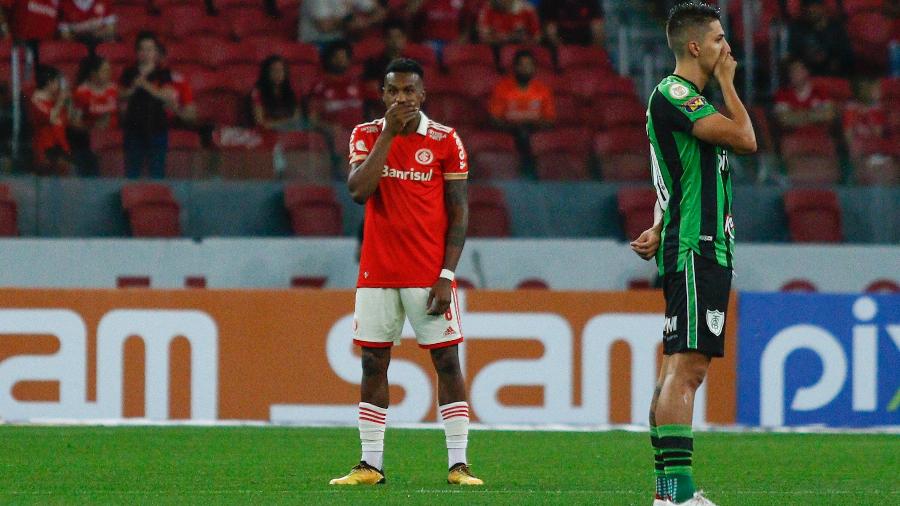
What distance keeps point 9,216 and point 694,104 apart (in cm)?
766

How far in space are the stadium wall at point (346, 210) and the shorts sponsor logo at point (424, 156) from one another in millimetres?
5482

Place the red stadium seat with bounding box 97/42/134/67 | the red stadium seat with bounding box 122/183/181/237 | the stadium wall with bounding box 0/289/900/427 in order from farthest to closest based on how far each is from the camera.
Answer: the red stadium seat with bounding box 97/42/134/67
the red stadium seat with bounding box 122/183/181/237
the stadium wall with bounding box 0/289/900/427

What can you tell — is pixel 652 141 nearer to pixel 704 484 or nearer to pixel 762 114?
pixel 704 484

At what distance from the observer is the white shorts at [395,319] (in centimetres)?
696

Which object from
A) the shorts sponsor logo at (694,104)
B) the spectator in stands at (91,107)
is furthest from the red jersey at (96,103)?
the shorts sponsor logo at (694,104)

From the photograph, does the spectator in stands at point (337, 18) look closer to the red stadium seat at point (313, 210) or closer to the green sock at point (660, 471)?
the red stadium seat at point (313, 210)

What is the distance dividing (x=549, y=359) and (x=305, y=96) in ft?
11.6

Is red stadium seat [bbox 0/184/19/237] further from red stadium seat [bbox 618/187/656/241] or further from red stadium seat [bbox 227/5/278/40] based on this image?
red stadium seat [bbox 618/187/656/241]

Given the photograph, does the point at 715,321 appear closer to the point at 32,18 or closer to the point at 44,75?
the point at 44,75

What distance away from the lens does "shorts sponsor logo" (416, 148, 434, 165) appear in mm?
7008

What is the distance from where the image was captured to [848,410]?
441 inches

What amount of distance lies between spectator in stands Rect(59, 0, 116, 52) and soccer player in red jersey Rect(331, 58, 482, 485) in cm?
743

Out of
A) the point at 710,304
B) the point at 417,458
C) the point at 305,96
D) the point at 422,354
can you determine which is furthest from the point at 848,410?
the point at 710,304

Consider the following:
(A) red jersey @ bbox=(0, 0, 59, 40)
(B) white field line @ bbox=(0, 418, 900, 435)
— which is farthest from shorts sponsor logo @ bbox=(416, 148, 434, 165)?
(A) red jersey @ bbox=(0, 0, 59, 40)
